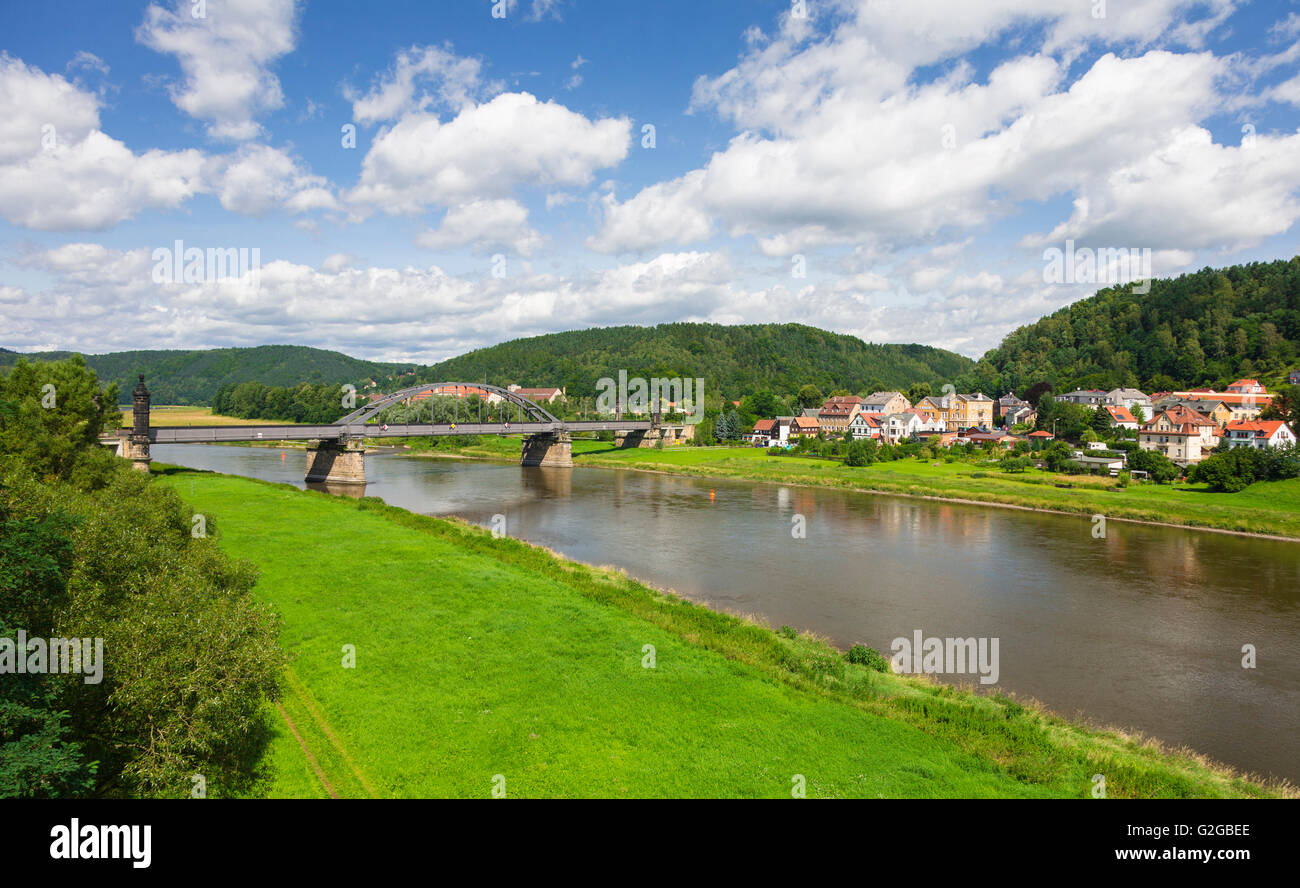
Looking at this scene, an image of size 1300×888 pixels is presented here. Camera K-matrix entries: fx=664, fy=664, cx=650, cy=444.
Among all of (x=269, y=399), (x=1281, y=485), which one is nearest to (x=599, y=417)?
(x=269, y=399)

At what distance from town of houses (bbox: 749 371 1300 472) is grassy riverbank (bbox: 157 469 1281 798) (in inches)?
1942

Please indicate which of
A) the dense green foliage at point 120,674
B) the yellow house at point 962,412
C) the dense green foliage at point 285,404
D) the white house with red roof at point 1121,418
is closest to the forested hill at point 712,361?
the yellow house at point 962,412

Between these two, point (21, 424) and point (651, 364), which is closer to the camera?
point (21, 424)

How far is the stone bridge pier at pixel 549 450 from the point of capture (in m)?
73.4

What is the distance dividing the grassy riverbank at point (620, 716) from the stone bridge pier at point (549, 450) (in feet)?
171

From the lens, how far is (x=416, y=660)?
15.2m

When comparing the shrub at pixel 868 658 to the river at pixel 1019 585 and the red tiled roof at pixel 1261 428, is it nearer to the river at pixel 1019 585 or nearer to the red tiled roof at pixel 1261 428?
the river at pixel 1019 585

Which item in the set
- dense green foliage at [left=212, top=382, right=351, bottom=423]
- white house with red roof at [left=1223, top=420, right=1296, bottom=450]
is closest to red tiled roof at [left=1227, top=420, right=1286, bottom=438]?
white house with red roof at [left=1223, top=420, right=1296, bottom=450]

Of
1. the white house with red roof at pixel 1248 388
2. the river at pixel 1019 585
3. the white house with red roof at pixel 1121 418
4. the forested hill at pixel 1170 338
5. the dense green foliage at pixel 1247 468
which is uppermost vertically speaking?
the forested hill at pixel 1170 338

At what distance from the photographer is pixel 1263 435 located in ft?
180

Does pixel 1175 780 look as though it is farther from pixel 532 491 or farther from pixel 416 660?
pixel 532 491
